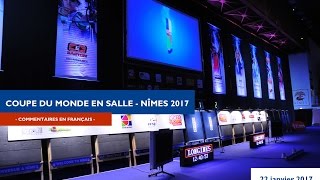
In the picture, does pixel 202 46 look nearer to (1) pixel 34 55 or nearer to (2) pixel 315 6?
(1) pixel 34 55

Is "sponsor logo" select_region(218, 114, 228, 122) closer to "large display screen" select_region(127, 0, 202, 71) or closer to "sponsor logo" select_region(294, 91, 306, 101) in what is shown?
"large display screen" select_region(127, 0, 202, 71)

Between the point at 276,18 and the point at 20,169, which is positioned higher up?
the point at 276,18

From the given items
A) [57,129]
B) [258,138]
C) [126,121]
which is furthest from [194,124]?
[57,129]

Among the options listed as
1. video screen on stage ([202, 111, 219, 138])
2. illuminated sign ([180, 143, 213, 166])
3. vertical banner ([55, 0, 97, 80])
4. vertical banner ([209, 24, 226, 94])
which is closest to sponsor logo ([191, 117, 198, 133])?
video screen on stage ([202, 111, 219, 138])

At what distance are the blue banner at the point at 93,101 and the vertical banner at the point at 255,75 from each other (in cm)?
872

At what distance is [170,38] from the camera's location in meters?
8.53

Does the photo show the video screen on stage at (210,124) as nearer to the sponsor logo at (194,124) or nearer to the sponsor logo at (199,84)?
the sponsor logo at (194,124)

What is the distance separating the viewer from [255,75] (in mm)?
14312

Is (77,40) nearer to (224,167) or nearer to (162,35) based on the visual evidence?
(162,35)

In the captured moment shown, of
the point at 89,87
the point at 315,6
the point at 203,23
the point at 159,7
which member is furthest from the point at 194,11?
the point at 315,6

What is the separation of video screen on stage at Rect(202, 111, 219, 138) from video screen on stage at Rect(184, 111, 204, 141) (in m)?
0.31

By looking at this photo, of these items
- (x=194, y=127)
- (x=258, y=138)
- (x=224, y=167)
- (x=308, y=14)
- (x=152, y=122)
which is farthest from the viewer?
(x=308, y=14)

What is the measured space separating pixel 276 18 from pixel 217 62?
5190 millimetres

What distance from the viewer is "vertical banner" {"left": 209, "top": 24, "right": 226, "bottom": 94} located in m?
10.6
